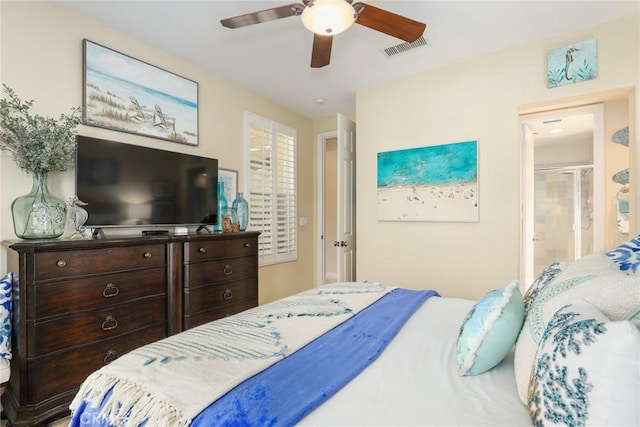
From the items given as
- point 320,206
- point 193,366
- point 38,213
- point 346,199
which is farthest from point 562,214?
point 38,213

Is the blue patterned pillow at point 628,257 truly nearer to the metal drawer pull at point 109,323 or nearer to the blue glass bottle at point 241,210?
the metal drawer pull at point 109,323

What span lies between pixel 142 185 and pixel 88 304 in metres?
0.96

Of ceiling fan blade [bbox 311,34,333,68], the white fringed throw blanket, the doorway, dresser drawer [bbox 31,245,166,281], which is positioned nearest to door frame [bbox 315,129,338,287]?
the doorway

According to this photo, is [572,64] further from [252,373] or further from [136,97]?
[136,97]

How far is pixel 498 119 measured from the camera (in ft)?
9.30

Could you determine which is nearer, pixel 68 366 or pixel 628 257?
pixel 628 257

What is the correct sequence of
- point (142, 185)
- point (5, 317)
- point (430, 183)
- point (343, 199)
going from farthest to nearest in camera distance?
point (343, 199), point (430, 183), point (142, 185), point (5, 317)

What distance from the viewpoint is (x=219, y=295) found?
2.69m

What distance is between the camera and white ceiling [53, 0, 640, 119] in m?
2.21

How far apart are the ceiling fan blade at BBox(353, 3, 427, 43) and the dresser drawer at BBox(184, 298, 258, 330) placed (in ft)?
7.81

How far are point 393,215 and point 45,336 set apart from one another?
9.45ft

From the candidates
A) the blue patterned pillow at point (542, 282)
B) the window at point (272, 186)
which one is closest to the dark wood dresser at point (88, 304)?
the window at point (272, 186)

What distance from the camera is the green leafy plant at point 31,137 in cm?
186

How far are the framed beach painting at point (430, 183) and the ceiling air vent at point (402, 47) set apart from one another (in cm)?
93
